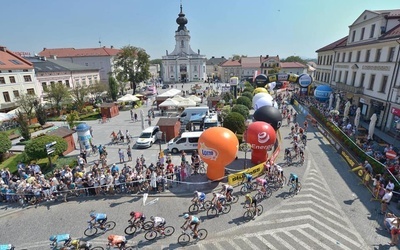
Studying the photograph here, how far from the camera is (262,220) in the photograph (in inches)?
458

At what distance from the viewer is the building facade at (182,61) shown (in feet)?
305

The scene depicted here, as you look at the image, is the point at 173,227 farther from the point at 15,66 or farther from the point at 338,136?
the point at 15,66

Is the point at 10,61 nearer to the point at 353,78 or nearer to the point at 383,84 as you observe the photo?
the point at 353,78

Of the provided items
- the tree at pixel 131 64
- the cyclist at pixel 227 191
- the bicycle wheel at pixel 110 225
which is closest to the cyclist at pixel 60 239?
the bicycle wheel at pixel 110 225

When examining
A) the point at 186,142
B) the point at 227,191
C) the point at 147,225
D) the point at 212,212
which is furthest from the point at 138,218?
the point at 186,142

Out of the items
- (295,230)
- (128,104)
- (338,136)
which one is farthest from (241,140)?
(128,104)

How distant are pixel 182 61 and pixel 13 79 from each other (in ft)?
209

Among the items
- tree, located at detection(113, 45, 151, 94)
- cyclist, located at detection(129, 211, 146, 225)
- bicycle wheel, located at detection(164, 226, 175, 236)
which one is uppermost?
tree, located at detection(113, 45, 151, 94)

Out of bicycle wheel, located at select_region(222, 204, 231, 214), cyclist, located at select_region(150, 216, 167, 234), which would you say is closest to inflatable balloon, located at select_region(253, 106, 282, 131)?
bicycle wheel, located at select_region(222, 204, 231, 214)

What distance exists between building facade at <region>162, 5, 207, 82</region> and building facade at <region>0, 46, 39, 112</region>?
58344 mm

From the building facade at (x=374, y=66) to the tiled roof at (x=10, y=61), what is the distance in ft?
173

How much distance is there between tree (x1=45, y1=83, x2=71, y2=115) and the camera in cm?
3625

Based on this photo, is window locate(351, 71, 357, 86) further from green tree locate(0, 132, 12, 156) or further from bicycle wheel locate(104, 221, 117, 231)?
green tree locate(0, 132, 12, 156)

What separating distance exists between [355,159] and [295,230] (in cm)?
941
